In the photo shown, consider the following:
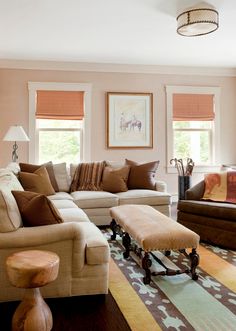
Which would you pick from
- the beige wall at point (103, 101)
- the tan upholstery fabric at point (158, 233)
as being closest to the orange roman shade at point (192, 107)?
the beige wall at point (103, 101)

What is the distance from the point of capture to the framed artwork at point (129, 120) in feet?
20.9

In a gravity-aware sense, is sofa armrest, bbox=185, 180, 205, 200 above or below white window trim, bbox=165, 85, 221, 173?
below

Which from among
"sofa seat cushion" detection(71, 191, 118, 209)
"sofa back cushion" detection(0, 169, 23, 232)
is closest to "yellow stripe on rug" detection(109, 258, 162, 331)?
"sofa back cushion" detection(0, 169, 23, 232)

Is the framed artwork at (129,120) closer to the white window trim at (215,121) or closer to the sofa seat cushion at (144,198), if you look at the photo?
the white window trim at (215,121)

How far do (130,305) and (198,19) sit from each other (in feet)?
9.80

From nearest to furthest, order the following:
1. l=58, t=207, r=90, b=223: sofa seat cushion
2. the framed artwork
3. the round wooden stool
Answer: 1. the round wooden stool
2. l=58, t=207, r=90, b=223: sofa seat cushion
3. the framed artwork

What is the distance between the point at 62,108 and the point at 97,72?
0.92 metres

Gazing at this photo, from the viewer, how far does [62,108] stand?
20.2 ft

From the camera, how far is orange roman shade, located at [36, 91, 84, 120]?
6.09 m

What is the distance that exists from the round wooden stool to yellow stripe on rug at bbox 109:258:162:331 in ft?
1.82

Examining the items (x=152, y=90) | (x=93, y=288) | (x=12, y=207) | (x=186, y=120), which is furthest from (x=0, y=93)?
(x=93, y=288)

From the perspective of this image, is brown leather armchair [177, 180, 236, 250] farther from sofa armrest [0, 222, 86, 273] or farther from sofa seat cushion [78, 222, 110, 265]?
sofa armrest [0, 222, 86, 273]

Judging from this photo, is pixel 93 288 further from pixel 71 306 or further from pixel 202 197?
pixel 202 197

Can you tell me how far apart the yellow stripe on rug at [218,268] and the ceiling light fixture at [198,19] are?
98.2 inches
